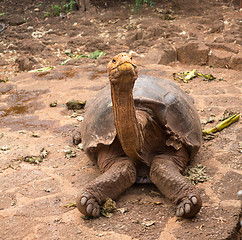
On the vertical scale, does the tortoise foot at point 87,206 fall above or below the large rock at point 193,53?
above

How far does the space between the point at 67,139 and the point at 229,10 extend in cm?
524

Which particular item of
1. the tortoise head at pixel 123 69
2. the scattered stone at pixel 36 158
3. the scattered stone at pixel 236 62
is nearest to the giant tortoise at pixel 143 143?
the tortoise head at pixel 123 69

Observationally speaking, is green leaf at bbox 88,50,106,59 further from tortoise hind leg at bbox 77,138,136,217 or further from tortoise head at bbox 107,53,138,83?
tortoise head at bbox 107,53,138,83

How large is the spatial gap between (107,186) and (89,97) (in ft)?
8.27

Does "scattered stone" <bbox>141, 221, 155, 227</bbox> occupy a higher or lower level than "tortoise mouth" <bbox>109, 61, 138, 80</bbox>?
lower

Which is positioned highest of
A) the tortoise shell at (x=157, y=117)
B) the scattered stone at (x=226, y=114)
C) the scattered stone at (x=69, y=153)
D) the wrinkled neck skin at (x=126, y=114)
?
the wrinkled neck skin at (x=126, y=114)

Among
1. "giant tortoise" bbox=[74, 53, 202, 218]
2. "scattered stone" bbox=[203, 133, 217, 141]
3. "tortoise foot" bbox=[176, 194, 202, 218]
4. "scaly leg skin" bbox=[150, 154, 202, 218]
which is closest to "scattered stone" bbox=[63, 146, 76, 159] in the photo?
"giant tortoise" bbox=[74, 53, 202, 218]

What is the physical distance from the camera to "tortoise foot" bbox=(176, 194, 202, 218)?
242 centimetres

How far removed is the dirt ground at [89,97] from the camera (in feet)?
8.19

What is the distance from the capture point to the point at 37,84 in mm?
5809

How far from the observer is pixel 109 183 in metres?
2.70

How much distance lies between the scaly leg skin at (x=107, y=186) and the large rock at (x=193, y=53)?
4059 millimetres

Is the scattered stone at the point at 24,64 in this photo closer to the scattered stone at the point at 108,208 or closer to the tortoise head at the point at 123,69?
the scattered stone at the point at 108,208

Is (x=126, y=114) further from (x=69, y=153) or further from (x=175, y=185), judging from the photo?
(x=69, y=153)
